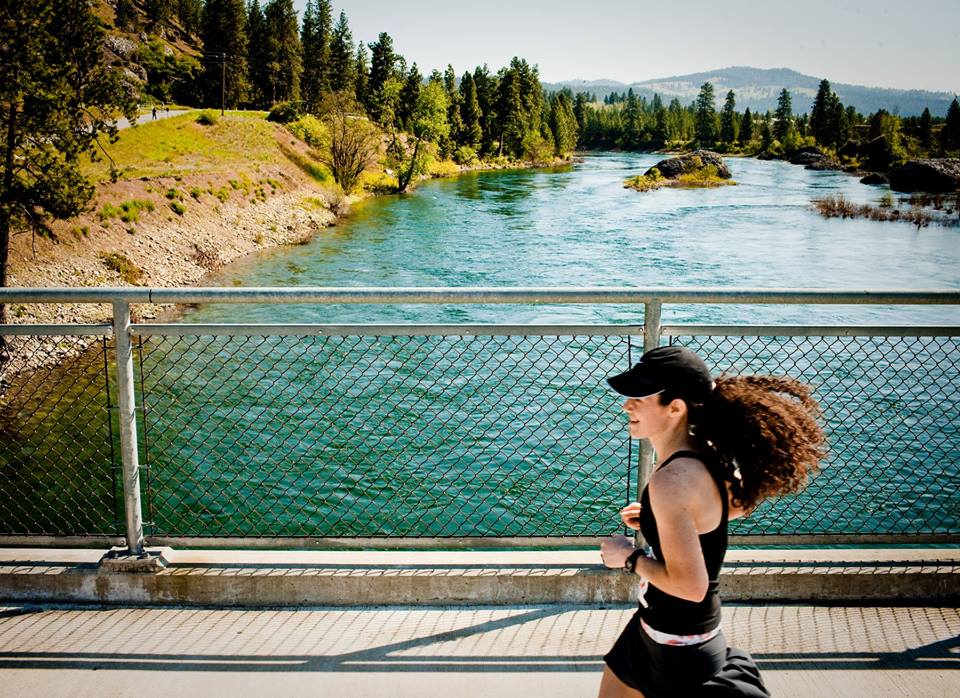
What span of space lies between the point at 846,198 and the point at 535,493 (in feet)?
160

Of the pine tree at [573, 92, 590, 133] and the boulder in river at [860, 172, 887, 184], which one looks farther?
the pine tree at [573, 92, 590, 133]

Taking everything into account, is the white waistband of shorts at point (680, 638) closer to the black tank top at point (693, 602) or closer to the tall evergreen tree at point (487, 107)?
the black tank top at point (693, 602)

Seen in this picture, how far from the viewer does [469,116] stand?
97188 millimetres

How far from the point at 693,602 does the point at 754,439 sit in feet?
1.53

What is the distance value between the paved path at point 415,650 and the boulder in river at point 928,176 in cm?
6397

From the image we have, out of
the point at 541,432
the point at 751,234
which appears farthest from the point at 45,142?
the point at 751,234

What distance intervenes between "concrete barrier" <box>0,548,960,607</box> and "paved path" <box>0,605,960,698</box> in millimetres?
64

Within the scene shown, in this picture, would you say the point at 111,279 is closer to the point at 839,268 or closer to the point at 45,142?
the point at 45,142

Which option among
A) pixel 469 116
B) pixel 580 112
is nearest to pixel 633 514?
pixel 469 116

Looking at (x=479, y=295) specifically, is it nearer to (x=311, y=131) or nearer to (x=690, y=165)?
(x=311, y=131)

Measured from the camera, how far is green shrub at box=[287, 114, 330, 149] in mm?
55562

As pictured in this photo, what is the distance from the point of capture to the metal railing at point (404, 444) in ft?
11.2

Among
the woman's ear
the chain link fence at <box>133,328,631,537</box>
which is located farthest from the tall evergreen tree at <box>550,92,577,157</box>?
the woman's ear

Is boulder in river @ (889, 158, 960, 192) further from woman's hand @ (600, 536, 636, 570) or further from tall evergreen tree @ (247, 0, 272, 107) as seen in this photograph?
tall evergreen tree @ (247, 0, 272, 107)
